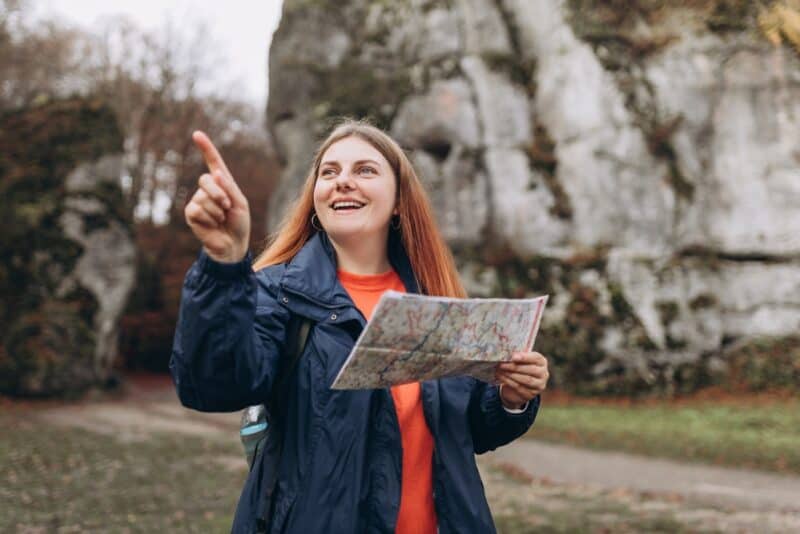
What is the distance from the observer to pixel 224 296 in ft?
6.21

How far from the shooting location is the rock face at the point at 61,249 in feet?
56.9

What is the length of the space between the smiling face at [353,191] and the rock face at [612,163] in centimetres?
1520

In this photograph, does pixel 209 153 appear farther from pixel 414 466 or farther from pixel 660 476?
pixel 660 476

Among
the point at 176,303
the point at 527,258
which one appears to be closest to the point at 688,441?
the point at 527,258

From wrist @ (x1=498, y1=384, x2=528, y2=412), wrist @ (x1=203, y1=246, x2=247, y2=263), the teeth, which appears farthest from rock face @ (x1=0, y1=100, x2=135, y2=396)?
wrist @ (x1=203, y1=246, x2=247, y2=263)

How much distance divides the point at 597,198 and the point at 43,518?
13863 mm

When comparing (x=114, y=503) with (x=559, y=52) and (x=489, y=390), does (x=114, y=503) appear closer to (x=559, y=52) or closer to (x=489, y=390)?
(x=489, y=390)

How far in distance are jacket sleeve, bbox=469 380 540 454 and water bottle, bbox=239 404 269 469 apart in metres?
0.61

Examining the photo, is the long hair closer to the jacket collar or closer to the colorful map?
the jacket collar

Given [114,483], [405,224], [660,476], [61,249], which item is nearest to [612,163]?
[660,476]

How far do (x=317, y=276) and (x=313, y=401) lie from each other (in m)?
0.36

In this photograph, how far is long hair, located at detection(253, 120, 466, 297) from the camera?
8.45 ft

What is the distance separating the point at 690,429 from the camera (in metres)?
12.6

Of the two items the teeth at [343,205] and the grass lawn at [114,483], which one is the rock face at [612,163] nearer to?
the grass lawn at [114,483]
